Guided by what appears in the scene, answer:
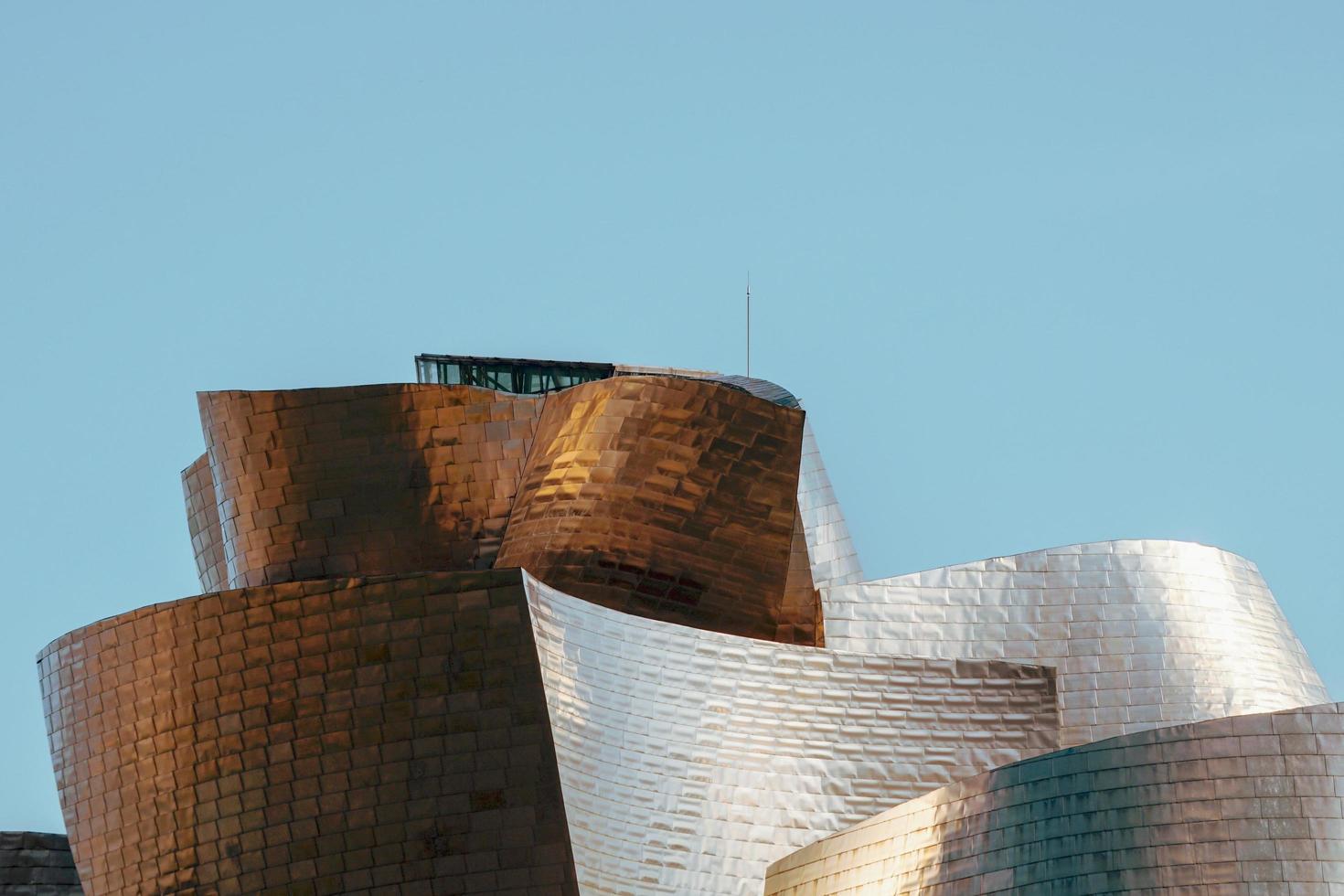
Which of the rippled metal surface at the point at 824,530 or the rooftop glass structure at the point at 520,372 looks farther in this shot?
the rooftop glass structure at the point at 520,372

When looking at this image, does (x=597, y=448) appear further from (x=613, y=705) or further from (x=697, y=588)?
(x=613, y=705)

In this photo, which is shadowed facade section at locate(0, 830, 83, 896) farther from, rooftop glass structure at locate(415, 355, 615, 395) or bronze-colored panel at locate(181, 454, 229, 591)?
rooftop glass structure at locate(415, 355, 615, 395)

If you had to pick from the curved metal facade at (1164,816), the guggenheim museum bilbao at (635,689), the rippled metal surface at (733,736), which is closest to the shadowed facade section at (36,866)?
the guggenheim museum bilbao at (635,689)

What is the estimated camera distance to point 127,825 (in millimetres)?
18859

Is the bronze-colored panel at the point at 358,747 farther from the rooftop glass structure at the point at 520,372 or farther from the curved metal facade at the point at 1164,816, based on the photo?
the rooftop glass structure at the point at 520,372

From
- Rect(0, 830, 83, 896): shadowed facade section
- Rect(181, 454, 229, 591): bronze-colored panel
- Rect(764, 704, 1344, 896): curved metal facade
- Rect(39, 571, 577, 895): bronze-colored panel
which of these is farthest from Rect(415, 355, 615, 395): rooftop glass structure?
Rect(764, 704, 1344, 896): curved metal facade

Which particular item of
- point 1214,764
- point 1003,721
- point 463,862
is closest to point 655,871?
point 463,862

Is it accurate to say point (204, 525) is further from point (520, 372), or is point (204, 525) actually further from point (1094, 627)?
point (1094, 627)

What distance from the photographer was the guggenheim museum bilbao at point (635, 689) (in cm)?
1659

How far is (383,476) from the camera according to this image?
851 inches

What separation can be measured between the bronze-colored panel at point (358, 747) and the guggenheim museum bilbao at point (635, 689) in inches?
1.0

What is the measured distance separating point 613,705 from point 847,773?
239cm

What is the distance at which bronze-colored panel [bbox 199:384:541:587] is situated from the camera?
21594 millimetres

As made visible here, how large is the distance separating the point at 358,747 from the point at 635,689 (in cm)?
293
